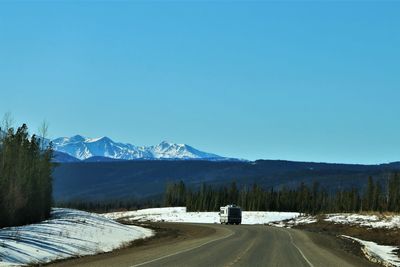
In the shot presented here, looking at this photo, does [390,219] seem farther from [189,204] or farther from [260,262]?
[189,204]

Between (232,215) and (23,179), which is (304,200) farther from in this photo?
(23,179)

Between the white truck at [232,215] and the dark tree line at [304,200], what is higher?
the dark tree line at [304,200]

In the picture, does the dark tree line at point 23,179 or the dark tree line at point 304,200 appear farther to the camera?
the dark tree line at point 304,200

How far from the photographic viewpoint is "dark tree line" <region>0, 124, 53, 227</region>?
147 ft

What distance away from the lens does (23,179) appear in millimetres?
51094

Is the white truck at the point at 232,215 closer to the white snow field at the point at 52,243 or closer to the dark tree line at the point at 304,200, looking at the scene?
the white snow field at the point at 52,243

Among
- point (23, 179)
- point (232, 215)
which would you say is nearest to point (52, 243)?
point (23, 179)

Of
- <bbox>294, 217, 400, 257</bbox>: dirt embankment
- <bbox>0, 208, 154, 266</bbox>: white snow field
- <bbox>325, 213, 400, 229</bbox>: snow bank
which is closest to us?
<bbox>0, 208, 154, 266</bbox>: white snow field

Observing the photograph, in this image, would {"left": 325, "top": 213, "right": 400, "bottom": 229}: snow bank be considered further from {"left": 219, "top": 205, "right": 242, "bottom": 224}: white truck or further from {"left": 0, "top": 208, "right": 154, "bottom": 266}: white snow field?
{"left": 0, "top": 208, "right": 154, "bottom": 266}: white snow field

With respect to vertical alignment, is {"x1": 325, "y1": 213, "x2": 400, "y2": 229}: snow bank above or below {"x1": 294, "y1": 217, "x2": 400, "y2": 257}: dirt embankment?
above

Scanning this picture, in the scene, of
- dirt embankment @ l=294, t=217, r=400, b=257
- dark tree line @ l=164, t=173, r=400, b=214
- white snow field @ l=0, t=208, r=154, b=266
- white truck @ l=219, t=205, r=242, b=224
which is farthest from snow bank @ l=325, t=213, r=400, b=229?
dark tree line @ l=164, t=173, r=400, b=214

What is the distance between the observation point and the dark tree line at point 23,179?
147 ft

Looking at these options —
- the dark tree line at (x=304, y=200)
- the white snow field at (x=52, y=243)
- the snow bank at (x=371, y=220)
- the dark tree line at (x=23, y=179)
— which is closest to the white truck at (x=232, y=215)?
the snow bank at (x=371, y=220)

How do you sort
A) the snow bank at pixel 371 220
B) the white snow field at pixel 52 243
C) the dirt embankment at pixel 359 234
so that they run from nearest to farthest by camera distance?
1. the white snow field at pixel 52 243
2. the dirt embankment at pixel 359 234
3. the snow bank at pixel 371 220
